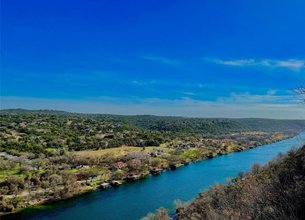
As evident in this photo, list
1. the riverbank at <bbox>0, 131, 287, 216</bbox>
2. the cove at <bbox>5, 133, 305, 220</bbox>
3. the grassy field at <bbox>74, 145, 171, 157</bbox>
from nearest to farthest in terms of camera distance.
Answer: the cove at <bbox>5, 133, 305, 220</bbox>
the riverbank at <bbox>0, 131, 287, 216</bbox>
the grassy field at <bbox>74, 145, 171, 157</bbox>

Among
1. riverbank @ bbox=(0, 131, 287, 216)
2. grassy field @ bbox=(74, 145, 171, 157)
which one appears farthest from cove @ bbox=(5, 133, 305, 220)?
grassy field @ bbox=(74, 145, 171, 157)

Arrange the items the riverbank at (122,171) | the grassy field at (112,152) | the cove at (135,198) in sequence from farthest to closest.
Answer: the grassy field at (112,152) < the riverbank at (122,171) < the cove at (135,198)

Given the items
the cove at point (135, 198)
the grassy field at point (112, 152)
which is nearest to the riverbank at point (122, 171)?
the cove at point (135, 198)

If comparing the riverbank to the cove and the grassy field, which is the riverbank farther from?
the grassy field

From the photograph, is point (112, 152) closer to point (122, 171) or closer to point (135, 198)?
point (122, 171)

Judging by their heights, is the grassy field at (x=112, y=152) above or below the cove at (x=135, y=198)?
above

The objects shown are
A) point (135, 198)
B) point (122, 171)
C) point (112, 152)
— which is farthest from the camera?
point (112, 152)

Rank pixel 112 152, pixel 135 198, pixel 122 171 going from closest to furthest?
pixel 135 198 → pixel 122 171 → pixel 112 152

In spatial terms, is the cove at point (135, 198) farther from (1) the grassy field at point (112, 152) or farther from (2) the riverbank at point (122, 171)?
(1) the grassy field at point (112, 152)

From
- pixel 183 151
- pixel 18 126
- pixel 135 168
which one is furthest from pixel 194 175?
pixel 18 126

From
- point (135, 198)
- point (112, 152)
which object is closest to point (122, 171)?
point (112, 152)

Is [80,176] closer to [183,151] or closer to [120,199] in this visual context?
[120,199]
